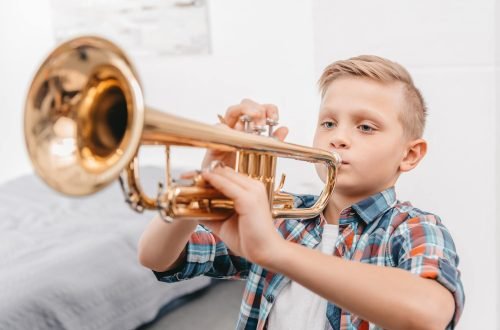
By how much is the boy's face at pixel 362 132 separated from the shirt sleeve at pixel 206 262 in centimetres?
22

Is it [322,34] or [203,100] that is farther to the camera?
[203,100]

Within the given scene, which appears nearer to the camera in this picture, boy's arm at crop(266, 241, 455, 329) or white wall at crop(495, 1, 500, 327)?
boy's arm at crop(266, 241, 455, 329)

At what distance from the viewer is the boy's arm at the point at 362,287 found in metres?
0.67

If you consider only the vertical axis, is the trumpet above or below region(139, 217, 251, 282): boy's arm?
above

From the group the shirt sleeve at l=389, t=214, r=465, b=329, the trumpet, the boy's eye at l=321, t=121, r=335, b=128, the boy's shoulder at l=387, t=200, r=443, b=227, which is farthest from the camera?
the boy's eye at l=321, t=121, r=335, b=128

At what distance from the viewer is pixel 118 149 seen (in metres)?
0.63

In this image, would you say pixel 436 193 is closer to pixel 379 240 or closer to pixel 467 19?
pixel 467 19

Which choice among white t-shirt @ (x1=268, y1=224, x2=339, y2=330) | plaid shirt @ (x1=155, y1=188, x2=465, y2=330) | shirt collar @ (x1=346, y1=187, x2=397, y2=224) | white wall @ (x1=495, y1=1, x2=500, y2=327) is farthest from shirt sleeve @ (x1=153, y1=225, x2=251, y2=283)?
white wall @ (x1=495, y1=1, x2=500, y2=327)

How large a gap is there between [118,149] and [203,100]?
169 cm

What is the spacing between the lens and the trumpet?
622mm

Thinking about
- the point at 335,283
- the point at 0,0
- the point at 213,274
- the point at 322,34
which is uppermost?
the point at 0,0

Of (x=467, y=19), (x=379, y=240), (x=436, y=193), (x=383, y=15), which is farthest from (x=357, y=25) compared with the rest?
(x=379, y=240)

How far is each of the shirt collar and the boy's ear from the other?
82mm

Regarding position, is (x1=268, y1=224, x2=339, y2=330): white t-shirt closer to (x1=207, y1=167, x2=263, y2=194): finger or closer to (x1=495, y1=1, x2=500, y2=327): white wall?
(x1=207, y1=167, x2=263, y2=194): finger
